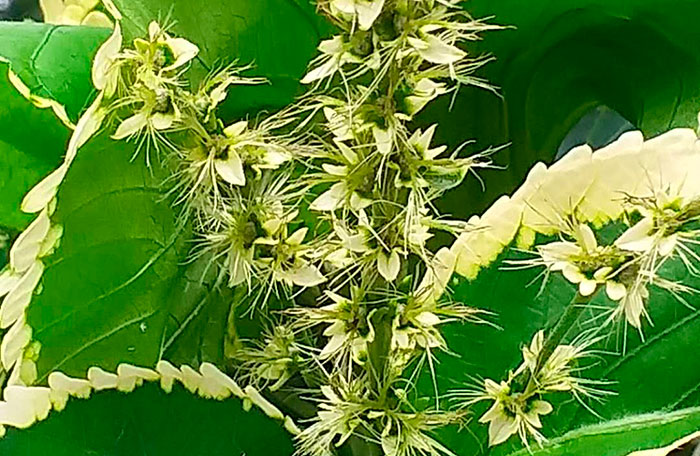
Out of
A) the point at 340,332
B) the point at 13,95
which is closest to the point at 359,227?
the point at 340,332

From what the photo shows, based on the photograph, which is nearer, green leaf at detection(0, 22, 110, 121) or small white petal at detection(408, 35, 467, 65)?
small white petal at detection(408, 35, 467, 65)

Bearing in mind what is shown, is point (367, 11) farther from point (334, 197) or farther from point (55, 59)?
point (55, 59)

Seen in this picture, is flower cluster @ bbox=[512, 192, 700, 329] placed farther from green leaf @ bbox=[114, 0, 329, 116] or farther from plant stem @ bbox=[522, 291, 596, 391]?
green leaf @ bbox=[114, 0, 329, 116]

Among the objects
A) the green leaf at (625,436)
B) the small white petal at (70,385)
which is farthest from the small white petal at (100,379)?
the green leaf at (625,436)

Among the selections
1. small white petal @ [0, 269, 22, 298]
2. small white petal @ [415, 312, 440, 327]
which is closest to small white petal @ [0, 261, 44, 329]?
small white petal @ [0, 269, 22, 298]

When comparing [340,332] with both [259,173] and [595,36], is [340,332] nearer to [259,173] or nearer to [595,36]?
[259,173]

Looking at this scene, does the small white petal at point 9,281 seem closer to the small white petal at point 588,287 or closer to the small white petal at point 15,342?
the small white petal at point 15,342

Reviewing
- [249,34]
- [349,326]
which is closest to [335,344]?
[349,326]
